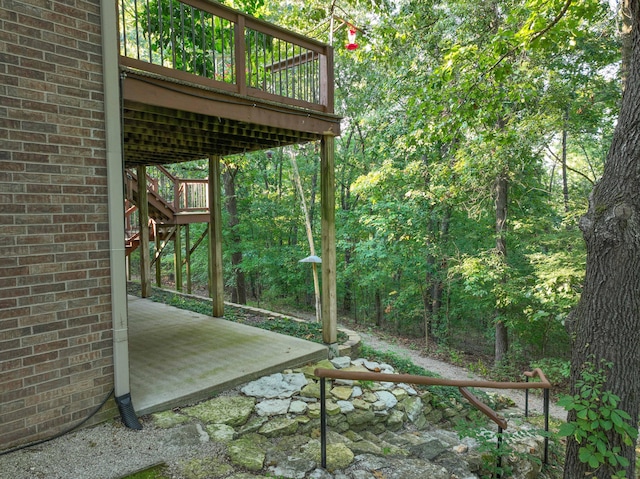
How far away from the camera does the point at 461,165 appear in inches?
361

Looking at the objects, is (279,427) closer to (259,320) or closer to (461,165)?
(259,320)

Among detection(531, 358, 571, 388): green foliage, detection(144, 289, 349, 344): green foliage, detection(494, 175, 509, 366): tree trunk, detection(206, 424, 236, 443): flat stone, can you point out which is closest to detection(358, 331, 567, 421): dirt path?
detection(531, 358, 571, 388): green foliage

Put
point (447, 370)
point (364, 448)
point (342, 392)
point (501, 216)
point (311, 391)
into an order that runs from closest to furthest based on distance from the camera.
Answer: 1. point (364, 448)
2. point (311, 391)
3. point (342, 392)
4. point (447, 370)
5. point (501, 216)

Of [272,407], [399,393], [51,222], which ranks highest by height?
[51,222]

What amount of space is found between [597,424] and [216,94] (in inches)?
167

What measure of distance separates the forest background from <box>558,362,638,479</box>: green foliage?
3.10 metres

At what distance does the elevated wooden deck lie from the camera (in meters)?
3.74

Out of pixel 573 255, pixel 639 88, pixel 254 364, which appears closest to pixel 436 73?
pixel 639 88

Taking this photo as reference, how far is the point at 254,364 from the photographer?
468cm

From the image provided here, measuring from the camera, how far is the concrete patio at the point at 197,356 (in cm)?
394

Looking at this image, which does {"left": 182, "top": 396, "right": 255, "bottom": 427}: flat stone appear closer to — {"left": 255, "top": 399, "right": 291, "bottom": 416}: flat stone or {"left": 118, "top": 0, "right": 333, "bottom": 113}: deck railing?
{"left": 255, "top": 399, "right": 291, "bottom": 416}: flat stone

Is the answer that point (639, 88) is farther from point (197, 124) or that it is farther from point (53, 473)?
point (53, 473)

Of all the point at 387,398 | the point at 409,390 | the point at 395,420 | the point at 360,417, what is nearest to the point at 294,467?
the point at 360,417

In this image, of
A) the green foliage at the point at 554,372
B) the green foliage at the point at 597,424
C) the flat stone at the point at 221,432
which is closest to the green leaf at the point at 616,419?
the green foliage at the point at 597,424
